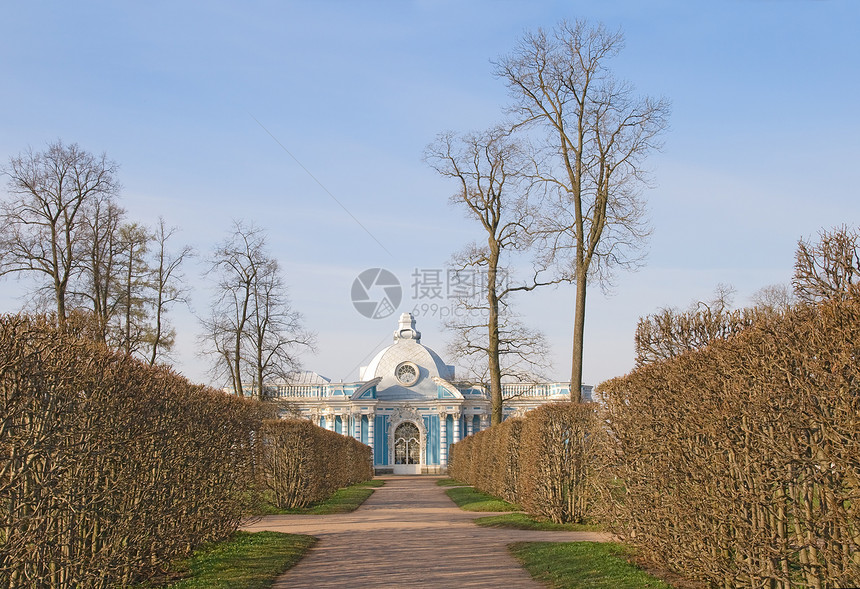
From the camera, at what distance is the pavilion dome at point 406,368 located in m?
57.9

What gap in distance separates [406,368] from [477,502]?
34.7 meters

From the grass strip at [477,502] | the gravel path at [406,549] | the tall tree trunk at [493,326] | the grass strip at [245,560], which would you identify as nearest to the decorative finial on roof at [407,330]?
the grass strip at [477,502]

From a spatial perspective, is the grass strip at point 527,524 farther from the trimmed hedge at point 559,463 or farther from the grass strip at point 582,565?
the grass strip at point 582,565

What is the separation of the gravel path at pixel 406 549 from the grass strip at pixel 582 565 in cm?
25

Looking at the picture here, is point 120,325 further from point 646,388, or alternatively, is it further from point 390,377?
point 390,377

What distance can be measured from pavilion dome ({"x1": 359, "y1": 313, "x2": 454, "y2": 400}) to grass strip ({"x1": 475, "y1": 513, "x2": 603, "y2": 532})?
39184 mm

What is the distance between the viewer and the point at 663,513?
9.61 m

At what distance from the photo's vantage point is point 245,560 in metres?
11.8

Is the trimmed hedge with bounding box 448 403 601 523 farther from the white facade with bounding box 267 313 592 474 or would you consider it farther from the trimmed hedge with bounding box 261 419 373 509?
the white facade with bounding box 267 313 592 474

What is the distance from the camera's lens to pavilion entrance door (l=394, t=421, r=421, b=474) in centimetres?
5669

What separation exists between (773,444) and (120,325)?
84.4ft

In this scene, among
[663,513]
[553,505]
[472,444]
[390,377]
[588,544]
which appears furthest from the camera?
[390,377]

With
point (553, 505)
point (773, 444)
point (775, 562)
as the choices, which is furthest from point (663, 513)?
point (553, 505)

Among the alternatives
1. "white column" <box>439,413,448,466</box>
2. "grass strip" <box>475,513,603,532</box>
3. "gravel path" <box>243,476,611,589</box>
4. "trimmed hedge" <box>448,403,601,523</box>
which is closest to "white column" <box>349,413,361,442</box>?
"white column" <box>439,413,448,466</box>
